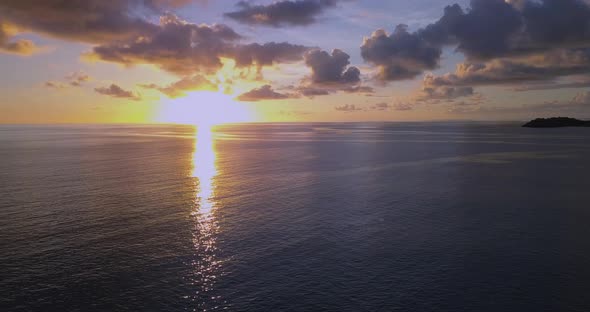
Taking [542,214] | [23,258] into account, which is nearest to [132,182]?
[23,258]

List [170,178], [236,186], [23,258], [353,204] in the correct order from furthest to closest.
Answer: [170,178], [236,186], [353,204], [23,258]

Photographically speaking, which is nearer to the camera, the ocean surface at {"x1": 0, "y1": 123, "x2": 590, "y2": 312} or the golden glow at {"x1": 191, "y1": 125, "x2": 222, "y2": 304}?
the ocean surface at {"x1": 0, "y1": 123, "x2": 590, "y2": 312}

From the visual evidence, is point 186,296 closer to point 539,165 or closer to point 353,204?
point 353,204

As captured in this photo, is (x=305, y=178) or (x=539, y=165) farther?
(x=539, y=165)

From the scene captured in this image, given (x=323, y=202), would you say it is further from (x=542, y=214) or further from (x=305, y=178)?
(x=542, y=214)

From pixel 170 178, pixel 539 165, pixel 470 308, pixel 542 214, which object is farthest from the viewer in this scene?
pixel 539 165

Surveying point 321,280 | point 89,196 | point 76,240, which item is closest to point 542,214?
point 321,280

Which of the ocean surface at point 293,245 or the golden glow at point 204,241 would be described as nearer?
the ocean surface at point 293,245

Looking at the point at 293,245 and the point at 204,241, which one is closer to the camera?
the point at 293,245

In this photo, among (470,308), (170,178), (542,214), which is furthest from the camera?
(170,178)
